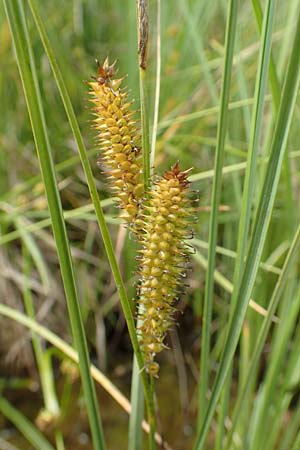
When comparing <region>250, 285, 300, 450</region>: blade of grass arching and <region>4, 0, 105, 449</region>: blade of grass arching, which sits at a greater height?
<region>4, 0, 105, 449</region>: blade of grass arching

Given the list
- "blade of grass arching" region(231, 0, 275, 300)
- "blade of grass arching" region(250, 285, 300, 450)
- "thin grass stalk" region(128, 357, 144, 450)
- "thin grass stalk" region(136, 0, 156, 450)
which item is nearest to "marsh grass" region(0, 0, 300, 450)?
"blade of grass arching" region(250, 285, 300, 450)

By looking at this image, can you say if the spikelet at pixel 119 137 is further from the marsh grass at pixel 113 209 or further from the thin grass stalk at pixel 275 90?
the marsh grass at pixel 113 209

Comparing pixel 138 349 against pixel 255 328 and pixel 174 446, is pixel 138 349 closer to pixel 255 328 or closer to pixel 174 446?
pixel 255 328

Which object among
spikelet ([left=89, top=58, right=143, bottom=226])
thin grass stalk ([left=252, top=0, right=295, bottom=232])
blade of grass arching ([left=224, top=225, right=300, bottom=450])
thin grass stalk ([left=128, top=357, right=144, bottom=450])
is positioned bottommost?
thin grass stalk ([left=128, top=357, right=144, bottom=450])

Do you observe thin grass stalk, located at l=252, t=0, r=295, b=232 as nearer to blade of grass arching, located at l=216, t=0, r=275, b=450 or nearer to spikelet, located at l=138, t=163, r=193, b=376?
blade of grass arching, located at l=216, t=0, r=275, b=450

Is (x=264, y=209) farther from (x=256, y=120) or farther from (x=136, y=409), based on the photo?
A: (x=136, y=409)

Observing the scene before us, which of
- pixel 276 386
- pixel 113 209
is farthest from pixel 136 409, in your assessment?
pixel 113 209
